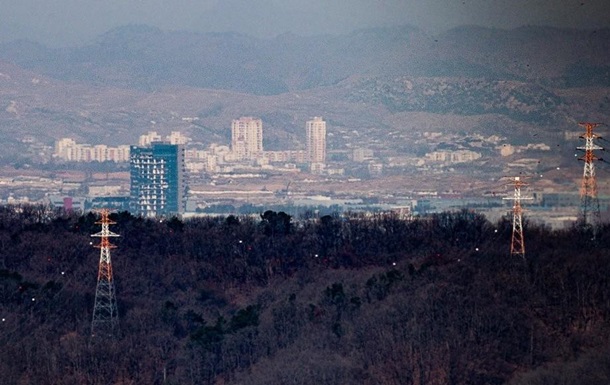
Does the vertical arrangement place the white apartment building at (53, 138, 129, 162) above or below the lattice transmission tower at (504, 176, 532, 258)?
above

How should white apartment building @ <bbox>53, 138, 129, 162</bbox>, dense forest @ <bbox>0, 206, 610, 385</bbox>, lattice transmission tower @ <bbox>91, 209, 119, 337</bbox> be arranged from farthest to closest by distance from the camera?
white apartment building @ <bbox>53, 138, 129, 162</bbox>
lattice transmission tower @ <bbox>91, 209, 119, 337</bbox>
dense forest @ <bbox>0, 206, 610, 385</bbox>

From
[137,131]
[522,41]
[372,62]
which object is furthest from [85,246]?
[372,62]

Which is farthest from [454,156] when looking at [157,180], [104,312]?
[104,312]

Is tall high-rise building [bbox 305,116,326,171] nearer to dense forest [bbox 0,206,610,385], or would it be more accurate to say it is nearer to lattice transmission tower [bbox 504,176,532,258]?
dense forest [bbox 0,206,610,385]

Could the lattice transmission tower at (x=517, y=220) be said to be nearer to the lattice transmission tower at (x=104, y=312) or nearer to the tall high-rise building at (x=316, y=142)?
the lattice transmission tower at (x=104, y=312)

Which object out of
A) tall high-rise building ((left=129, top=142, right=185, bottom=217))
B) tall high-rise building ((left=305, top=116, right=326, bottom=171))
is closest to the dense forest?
tall high-rise building ((left=129, top=142, right=185, bottom=217))

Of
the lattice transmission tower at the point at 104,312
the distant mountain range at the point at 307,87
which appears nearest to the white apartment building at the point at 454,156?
the distant mountain range at the point at 307,87

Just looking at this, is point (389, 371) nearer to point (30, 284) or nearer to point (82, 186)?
point (30, 284)
